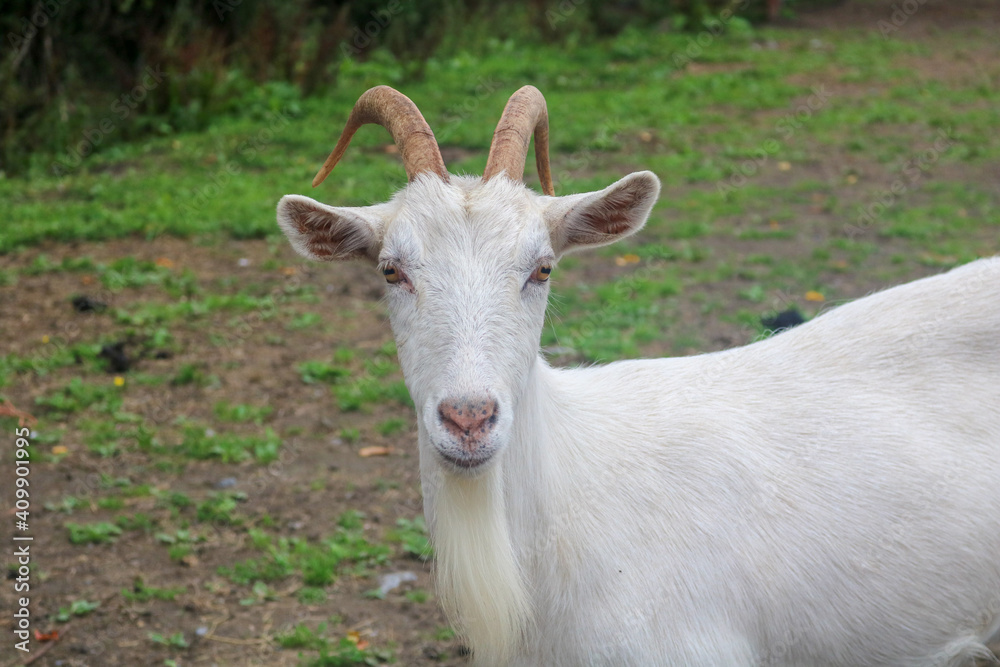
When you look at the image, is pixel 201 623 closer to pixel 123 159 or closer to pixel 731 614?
pixel 731 614

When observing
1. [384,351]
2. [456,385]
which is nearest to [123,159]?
[384,351]

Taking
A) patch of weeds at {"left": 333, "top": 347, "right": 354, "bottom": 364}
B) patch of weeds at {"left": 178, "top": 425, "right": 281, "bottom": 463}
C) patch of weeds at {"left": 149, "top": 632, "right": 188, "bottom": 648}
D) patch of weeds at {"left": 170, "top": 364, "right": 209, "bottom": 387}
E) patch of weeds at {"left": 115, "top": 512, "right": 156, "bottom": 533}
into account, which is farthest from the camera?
patch of weeds at {"left": 333, "top": 347, "right": 354, "bottom": 364}

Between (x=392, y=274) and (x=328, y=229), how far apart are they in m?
0.38

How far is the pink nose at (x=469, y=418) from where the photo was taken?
8.95 feet

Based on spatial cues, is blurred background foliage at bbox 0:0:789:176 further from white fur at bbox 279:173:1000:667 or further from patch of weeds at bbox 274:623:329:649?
white fur at bbox 279:173:1000:667

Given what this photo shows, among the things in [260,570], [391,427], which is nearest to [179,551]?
[260,570]

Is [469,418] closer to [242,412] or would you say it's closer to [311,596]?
[311,596]

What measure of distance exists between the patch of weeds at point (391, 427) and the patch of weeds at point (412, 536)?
92cm

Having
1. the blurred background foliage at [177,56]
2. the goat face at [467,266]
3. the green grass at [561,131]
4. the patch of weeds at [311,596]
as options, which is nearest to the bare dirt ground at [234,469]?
the patch of weeds at [311,596]

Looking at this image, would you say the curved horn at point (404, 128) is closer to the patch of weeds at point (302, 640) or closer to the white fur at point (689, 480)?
the white fur at point (689, 480)

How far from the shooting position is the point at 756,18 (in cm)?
1823

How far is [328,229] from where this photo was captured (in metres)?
3.39

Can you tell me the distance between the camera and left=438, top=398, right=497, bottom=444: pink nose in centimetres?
273

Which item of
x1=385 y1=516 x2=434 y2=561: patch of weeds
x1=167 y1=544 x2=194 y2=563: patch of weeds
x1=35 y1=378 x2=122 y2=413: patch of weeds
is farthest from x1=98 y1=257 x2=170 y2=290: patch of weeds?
x1=385 y1=516 x2=434 y2=561: patch of weeds
